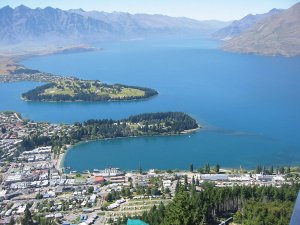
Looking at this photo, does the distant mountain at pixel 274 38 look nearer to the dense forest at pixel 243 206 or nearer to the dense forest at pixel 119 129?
the dense forest at pixel 119 129

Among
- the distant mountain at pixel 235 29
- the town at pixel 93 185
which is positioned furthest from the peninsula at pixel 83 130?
the distant mountain at pixel 235 29

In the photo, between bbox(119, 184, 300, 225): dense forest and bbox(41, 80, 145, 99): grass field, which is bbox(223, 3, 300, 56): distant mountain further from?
bbox(119, 184, 300, 225): dense forest

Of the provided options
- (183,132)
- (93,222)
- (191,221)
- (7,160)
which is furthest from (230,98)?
(191,221)

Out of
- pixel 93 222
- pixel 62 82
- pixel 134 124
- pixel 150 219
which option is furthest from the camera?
pixel 62 82

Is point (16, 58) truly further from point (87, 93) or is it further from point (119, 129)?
point (119, 129)

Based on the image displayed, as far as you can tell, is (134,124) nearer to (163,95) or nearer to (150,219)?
(163,95)
